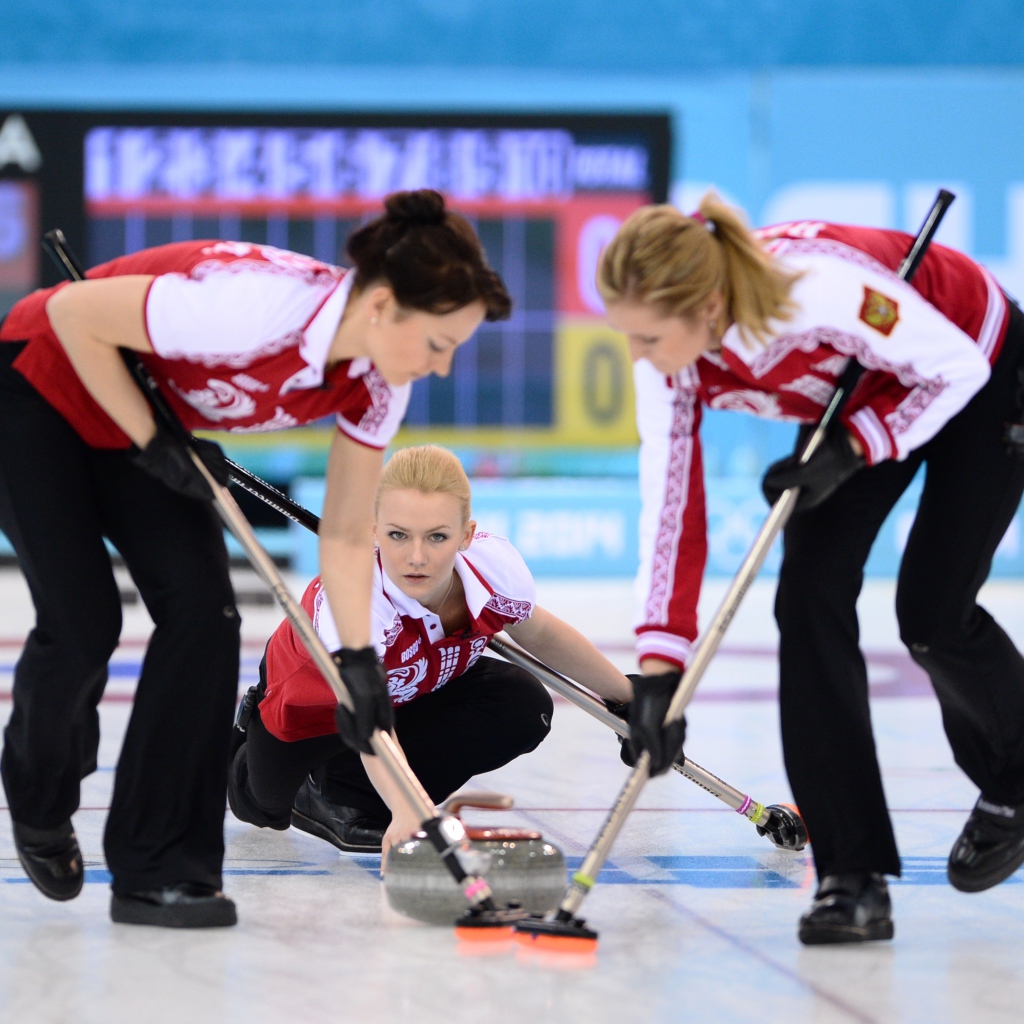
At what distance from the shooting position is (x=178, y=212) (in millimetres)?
A: 9359

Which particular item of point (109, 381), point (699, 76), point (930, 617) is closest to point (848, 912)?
point (930, 617)

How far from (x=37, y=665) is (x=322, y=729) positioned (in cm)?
65

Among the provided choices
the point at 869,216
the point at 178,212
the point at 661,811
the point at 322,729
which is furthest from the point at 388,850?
the point at 869,216

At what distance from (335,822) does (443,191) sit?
7056 mm

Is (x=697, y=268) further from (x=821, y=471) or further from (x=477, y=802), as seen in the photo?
(x=477, y=802)

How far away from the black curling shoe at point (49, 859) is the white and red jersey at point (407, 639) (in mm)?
510

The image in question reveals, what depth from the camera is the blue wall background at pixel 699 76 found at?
1012 centimetres

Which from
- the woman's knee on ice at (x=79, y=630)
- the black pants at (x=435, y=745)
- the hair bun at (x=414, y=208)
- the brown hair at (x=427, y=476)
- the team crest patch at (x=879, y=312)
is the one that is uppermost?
the hair bun at (x=414, y=208)

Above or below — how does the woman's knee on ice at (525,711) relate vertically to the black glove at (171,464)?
below

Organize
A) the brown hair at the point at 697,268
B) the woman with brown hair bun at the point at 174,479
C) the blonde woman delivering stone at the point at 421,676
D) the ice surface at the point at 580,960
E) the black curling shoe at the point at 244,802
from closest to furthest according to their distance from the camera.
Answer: the ice surface at the point at 580,960, the brown hair at the point at 697,268, the woman with brown hair bun at the point at 174,479, the blonde woman delivering stone at the point at 421,676, the black curling shoe at the point at 244,802

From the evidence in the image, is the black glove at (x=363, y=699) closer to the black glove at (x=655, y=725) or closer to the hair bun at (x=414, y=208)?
the black glove at (x=655, y=725)

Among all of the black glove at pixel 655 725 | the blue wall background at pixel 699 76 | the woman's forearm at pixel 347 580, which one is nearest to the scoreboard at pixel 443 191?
the blue wall background at pixel 699 76

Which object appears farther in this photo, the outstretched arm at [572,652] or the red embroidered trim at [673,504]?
the outstretched arm at [572,652]

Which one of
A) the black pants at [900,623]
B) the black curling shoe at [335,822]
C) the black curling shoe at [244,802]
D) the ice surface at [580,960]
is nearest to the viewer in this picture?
the ice surface at [580,960]
